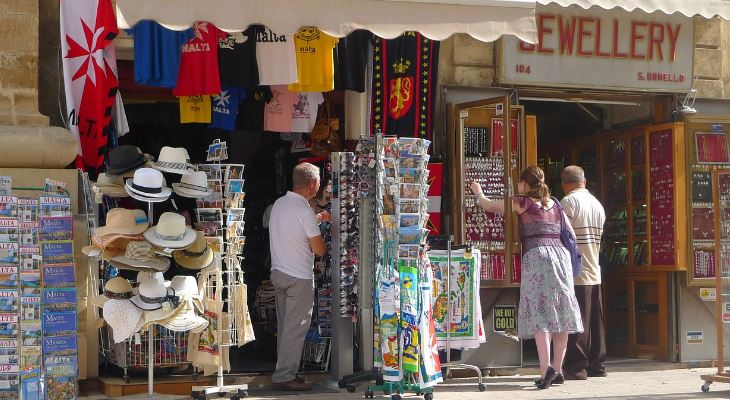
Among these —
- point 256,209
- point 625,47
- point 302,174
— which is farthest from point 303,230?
point 625,47

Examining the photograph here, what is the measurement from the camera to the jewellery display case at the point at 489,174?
9195mm

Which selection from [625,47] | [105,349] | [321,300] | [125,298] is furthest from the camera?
[625,47]

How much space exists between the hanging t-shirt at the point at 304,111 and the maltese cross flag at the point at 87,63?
65.6 inches

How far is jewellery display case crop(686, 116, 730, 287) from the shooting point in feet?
32.3

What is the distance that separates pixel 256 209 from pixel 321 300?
6.31 ft

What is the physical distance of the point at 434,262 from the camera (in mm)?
8406

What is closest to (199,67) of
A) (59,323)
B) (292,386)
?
(59,323)

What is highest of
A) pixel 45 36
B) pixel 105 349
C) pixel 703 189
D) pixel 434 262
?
pixel 45 36

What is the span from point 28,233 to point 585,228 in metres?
4.45

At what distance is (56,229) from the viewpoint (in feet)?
24.7

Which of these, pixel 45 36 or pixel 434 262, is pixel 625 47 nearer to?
pixel 434 262

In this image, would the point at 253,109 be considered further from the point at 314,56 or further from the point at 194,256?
the point at 194,256

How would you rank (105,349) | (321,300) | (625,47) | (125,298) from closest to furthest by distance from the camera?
(125,298), (105,349), (321,300), (625,47)

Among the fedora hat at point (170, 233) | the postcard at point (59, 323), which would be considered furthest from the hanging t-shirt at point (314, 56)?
the postcard at point (59, 323)
